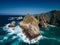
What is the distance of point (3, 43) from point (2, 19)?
414cm

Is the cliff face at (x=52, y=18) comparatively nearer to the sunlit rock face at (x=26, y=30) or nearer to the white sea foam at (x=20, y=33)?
the sunlit rock face at (x=26, y=30)

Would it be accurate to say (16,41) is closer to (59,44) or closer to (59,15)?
(59,44)

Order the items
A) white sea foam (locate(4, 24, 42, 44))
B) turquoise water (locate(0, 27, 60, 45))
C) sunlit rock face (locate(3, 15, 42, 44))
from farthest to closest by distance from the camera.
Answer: sunlit rock face (locate(3, 15, 42, 44)), white sea foam (locate(4, 24, 42, 44)), turquoise water (locate(0, 27, 60, 45))

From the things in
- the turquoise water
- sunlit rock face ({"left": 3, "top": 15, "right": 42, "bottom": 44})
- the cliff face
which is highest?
the cliff face

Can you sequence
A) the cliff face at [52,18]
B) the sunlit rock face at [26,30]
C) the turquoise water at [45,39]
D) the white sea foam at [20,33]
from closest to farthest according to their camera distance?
the turquoise water at [45,39], the white sea foam at [20,33], the sunlit rock face at [26,30], the cliff face at [52,18]

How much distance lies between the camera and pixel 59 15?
43.5 feet

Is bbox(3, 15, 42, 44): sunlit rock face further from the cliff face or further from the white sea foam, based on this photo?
the cliff face

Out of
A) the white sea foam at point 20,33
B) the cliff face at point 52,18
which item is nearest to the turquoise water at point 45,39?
the white sea foam at point 20,33

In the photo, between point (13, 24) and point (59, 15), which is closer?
point (13, 24)

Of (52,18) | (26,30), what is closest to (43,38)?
(26,30)

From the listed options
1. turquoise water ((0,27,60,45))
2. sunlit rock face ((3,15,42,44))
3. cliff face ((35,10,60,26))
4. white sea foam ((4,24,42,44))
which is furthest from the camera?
cliff face ((35,10,60,26))

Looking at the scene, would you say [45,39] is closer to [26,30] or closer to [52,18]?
[26,30]

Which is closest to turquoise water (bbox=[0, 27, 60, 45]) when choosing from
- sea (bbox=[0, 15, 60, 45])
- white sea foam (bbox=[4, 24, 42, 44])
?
sea (bbox=[0, 15, 60, 45])

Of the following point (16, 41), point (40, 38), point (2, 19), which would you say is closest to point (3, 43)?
point (16, 41)
